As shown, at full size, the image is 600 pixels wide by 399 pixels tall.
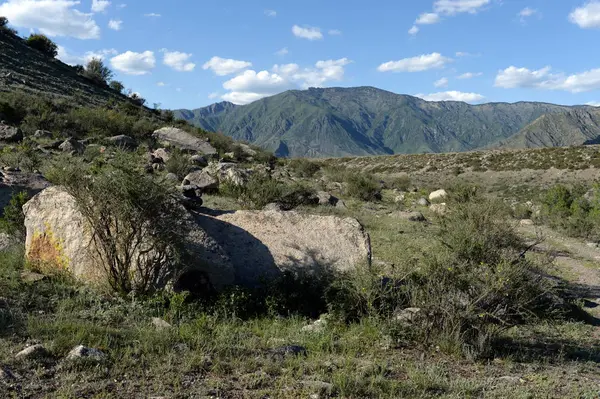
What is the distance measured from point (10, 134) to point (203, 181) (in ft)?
34.1

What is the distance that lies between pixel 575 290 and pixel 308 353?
8215 mm

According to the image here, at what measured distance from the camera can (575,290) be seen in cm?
1104

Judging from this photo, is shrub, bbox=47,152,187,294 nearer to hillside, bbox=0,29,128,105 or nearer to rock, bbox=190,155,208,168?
rock, bbox=190,155,208,168

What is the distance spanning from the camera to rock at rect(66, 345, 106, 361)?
4.83 m

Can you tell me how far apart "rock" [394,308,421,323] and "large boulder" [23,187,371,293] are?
4.21ft

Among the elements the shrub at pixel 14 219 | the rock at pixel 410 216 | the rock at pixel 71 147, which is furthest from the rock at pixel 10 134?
the rock at pixel 410 216

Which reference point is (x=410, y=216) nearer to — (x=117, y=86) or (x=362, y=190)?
(x=362, y=190)

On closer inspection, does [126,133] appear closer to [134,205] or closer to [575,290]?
[134,205]

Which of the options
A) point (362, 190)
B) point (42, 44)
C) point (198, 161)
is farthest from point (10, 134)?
point (42, 44)

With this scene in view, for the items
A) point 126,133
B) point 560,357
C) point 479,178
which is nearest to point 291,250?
point 560,357

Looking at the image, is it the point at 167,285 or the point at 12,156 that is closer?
the point at 167,285

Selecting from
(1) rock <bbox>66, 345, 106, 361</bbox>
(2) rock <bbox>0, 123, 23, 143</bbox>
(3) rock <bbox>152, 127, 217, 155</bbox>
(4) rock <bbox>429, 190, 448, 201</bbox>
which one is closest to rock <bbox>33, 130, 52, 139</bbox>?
(2) rock <bbox>0, 123, 23, 143</bbox>

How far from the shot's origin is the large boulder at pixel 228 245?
784cm

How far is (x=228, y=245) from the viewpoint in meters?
8.62
